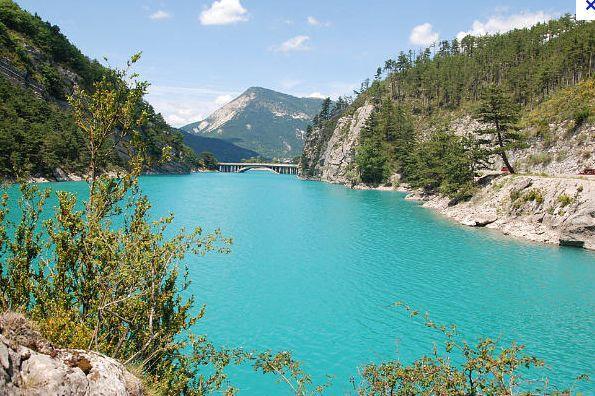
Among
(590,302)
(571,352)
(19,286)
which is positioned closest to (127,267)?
(19,286)

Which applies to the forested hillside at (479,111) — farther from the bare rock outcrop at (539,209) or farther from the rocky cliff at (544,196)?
the bare rock outcrop at (539,209)

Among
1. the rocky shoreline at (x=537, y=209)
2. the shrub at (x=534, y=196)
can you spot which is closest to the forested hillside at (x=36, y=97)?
the rocky shoreline at (x=537, y=209)

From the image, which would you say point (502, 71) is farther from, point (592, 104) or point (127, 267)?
point (127, 267)

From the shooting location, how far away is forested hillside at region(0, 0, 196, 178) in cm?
10731

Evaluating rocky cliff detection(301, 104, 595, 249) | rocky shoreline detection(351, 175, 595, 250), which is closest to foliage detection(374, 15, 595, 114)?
rocky cliff detection(301, 104, 595, 249)

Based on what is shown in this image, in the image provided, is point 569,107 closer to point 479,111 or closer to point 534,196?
point 479,111

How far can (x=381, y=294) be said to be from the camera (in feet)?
120

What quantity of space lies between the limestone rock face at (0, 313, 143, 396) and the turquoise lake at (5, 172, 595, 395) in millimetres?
13635

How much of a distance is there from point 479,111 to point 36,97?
14873 centimetres

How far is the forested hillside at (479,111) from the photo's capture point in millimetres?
83000

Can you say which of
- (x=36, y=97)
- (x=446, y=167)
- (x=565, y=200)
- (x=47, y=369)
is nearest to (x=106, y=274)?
(x=47, y=369)

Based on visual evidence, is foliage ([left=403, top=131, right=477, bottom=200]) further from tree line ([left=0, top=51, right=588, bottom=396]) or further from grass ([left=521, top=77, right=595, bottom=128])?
tree line ([left=0, top=51, right=588, bottom=396])

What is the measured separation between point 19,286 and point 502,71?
7374 inches

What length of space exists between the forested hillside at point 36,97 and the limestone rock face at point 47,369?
83188 mm
